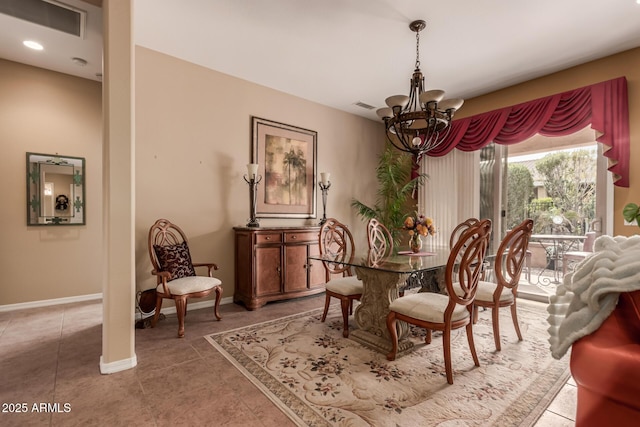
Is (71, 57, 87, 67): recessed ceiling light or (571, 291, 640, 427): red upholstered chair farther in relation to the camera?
(71, 57, 87, 67): recessed ceiling light

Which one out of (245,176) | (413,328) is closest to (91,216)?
(245,176)

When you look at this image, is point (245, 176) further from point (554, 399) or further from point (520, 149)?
point (520, 149)

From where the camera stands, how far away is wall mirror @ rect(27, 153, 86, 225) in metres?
3.57

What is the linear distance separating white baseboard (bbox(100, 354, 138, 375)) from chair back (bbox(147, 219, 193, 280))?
0.91 meters

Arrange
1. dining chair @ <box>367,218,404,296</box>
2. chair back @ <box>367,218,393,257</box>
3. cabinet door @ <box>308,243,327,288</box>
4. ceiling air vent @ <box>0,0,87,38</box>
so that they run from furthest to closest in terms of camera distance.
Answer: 1. cabinet door @ <box>308,243,327,288</box>
2. chair back @ <box>367,218,393,257</box>
3. dining chair @ <box>367,218,404,296</box>
4. ceiling air vent @ <box>0,0,87,38</box>

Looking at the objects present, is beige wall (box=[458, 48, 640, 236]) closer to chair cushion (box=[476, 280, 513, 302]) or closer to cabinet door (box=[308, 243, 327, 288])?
chair cushion (box=[476, 280, 513, 302])

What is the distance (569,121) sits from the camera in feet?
11.3

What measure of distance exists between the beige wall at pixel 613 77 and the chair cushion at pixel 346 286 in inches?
116

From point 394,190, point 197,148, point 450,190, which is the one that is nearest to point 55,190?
point 197,148

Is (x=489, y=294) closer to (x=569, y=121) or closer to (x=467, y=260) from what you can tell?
(x=467, y=260)

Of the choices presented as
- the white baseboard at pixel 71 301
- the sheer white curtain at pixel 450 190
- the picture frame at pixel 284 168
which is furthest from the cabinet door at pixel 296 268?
the sheer white curtain at pixel 450 190

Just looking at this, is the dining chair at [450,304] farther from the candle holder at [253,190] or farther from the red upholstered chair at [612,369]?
the candle holder at [253,190]

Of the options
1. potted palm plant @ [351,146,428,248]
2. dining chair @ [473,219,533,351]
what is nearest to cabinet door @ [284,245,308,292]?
potted palm plant @ [351,146,428,248]

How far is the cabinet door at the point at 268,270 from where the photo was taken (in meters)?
3.52
